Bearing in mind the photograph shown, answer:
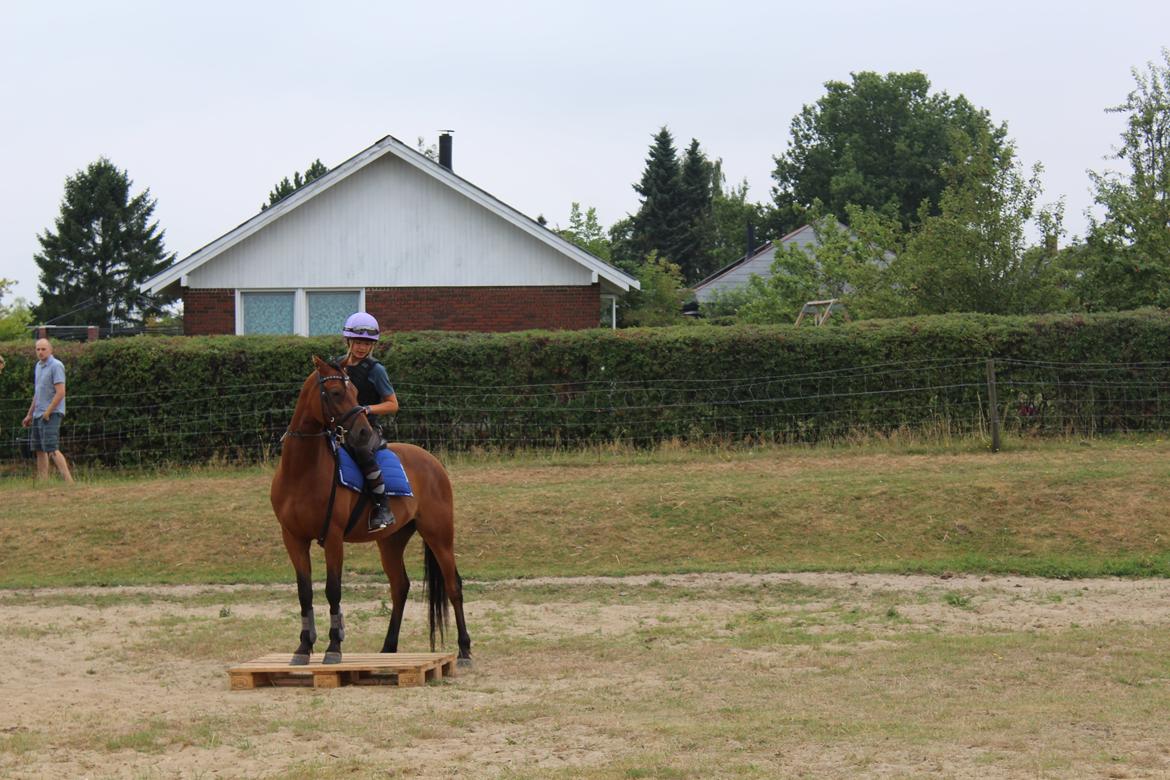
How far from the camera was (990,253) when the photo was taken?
28469 millimetres

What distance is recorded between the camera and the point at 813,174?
102m

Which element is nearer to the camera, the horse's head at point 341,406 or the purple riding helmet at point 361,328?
the horse's head at point 341,406

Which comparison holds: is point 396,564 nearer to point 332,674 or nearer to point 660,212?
point 332,674

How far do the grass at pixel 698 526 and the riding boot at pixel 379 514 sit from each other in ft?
18.9

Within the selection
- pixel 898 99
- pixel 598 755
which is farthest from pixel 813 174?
pixel 598 755

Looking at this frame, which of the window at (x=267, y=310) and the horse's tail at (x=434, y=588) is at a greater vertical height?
the window at (x=267, y=310)

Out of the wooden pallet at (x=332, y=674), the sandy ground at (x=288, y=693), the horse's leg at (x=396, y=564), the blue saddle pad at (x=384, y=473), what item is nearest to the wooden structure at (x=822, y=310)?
the sandy ground at (x=288, y=693)

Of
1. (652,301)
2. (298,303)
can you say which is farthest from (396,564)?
(652,301)

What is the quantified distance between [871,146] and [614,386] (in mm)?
80011

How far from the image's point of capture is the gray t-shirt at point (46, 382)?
2167 centimetres

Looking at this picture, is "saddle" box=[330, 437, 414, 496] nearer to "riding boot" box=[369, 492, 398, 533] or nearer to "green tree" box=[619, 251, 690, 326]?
"riding boot" box=[369, 492, 398, 533]

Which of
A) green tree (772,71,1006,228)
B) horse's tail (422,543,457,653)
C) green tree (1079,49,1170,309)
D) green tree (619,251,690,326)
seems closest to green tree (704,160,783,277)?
green tree (772,71,1006,228)

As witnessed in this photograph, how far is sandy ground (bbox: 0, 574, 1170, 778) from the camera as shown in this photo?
7930 mm

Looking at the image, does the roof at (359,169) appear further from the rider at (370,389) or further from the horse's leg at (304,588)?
the horse's leg at (304,588)
